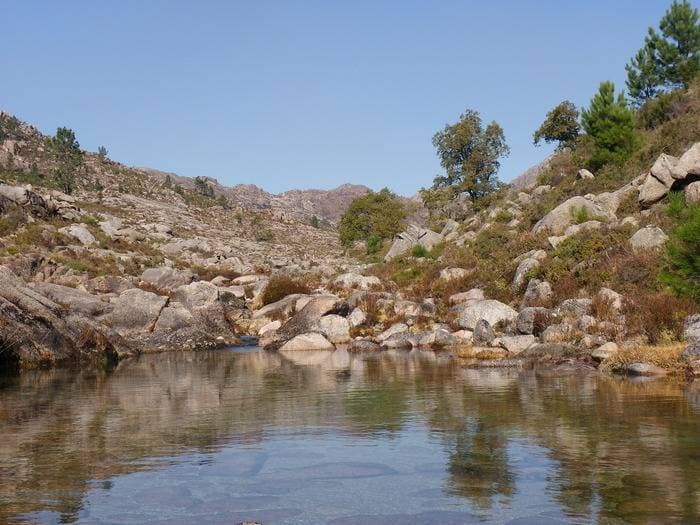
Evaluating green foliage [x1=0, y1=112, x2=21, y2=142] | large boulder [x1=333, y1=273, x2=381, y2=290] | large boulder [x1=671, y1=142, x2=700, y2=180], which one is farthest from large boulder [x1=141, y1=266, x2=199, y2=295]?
green foliage [x1=0, y1=112, x2=21, y2=142]

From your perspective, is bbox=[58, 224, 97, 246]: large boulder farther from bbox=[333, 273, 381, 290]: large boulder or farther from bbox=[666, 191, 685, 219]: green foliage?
bbox=[666, 191, 685, 219]: green foliage

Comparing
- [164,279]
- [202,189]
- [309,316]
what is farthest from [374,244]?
[202,189]

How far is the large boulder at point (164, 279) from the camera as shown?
45.4m

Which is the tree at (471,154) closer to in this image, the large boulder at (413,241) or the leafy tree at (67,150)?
the large boulder at (413,241)

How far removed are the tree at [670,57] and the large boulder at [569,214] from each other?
29.2 metres

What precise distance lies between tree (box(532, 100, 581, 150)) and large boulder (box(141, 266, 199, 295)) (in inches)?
1720

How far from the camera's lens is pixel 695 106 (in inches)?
2087

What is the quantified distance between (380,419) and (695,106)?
154 feet

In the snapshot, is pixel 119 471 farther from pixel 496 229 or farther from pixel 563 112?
pixel 563 112

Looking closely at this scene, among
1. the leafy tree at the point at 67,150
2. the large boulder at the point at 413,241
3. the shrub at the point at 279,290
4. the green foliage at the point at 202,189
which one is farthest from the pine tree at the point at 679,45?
the green foliage at the point at 202,189

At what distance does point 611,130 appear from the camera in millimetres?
52875

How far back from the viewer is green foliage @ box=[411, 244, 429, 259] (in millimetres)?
57031

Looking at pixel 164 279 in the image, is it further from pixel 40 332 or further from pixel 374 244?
pixel 374 244

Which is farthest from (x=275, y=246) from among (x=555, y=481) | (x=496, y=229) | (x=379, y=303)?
(x=555, y=481)
